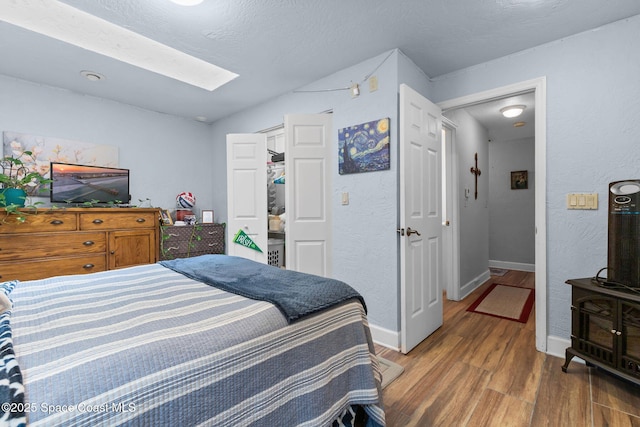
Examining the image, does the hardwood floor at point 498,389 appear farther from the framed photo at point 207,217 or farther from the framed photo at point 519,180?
the framed photo at point 519,180

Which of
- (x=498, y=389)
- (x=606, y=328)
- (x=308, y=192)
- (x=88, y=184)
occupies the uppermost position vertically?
(x=88, y=184)

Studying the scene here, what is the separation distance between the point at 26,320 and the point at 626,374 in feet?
9.64

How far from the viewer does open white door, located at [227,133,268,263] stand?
3365 mm

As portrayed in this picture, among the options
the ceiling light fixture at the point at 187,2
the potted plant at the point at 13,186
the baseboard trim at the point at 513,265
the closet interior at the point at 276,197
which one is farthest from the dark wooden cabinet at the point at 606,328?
the potted plant at the point at 13,186

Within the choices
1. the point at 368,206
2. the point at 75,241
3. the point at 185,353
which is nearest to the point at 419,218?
the point at 368,206

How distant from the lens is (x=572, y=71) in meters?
2.13

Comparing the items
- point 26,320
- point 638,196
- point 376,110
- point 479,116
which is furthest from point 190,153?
point 638,196

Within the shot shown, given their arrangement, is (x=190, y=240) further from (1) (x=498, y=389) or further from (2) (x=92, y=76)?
(1) (x=498, y=389)

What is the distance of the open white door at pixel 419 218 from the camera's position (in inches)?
89.7

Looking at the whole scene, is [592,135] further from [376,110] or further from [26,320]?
[26,320]

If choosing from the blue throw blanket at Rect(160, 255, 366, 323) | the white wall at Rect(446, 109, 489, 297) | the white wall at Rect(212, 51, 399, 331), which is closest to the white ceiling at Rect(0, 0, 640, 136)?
the white wall at Rect(212, 51, 399, 331)

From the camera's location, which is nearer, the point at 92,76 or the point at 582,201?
the point at 582,201

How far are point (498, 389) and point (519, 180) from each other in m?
4.56

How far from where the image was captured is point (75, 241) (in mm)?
2777
